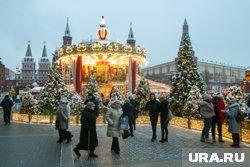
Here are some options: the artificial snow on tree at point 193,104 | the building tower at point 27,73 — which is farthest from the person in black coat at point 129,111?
the building tower at point 27,73

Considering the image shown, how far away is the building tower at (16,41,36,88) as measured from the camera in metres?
106

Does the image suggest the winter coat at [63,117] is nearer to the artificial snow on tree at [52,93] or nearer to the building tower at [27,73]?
the artificial snow on tree at [52,93]

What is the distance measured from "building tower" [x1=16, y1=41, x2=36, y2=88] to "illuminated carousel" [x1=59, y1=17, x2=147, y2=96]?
78426mm

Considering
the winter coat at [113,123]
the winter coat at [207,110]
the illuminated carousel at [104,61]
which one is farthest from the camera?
the illuminated carousel at [104,61]

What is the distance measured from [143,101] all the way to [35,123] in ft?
26.4

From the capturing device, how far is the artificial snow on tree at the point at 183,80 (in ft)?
61.1

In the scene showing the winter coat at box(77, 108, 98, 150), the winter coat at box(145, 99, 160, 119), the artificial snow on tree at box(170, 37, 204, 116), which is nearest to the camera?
the winter coat at box(77, 108, 98, 150)

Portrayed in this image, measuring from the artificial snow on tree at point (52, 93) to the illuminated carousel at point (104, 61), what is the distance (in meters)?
5.64

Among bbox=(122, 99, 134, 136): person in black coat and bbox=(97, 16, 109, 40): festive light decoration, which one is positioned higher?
bbox=(97, 16, 109, 40): festive light decoration

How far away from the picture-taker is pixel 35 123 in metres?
16.2

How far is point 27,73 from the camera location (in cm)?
10988

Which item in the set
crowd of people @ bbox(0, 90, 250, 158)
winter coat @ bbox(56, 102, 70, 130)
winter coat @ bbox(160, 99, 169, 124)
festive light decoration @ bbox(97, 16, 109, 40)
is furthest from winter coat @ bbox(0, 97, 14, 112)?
festive light decoration @ bbox(97, 16, 109, 40)

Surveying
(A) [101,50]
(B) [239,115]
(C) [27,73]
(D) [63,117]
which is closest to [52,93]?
(A) [101,50]

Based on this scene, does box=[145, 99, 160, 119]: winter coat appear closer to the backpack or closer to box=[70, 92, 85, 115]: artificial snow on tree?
the backpack
